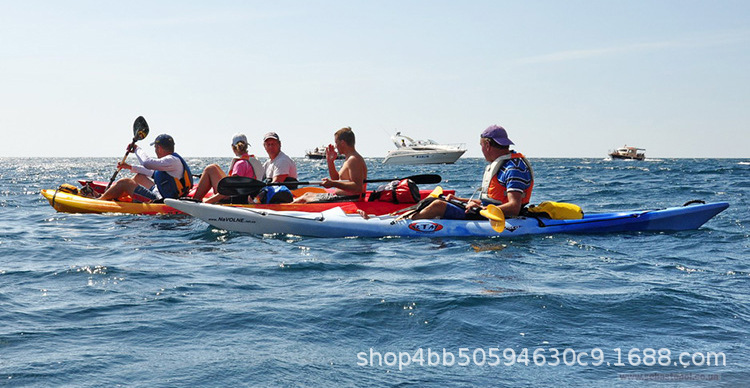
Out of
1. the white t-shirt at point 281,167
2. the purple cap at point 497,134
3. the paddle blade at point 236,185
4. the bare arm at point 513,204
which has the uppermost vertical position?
the purple cap at point 497,134

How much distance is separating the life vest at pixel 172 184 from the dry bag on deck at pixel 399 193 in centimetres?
346

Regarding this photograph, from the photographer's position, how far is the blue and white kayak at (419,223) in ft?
26.2

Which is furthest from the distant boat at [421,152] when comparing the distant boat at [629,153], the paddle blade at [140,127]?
the paddle blade at [140,127]

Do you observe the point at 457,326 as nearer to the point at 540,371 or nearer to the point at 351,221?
the point at 540,371

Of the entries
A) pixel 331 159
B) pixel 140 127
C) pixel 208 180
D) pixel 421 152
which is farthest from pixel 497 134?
pixel 421 152

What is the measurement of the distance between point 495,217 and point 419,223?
1045mm

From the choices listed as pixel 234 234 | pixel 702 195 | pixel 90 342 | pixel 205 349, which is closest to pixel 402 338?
pixel 205 349

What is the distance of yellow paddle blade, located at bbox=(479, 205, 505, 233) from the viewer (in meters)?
7.42

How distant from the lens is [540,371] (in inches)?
135

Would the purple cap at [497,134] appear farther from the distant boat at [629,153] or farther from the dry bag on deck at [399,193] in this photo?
the distant boat at [629,153]

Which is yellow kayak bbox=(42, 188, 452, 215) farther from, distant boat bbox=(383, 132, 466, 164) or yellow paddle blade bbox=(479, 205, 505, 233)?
distant boat bbox=(383, 132, 466, 164)

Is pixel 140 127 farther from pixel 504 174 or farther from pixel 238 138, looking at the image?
pixel 504 174

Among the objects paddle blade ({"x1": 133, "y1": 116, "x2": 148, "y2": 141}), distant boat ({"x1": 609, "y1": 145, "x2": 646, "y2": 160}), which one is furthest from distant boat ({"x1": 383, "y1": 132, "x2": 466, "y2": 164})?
paddle blade ({"x1": 133, "y1": 116, "x2": 148, "y2": 141})

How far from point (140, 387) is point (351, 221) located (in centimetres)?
522
